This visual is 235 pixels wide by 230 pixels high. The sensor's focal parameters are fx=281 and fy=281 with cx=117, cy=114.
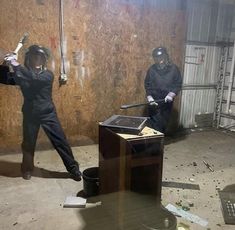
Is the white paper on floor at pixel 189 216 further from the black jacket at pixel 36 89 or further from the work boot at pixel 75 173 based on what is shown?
the black jacket at pixel 36 89

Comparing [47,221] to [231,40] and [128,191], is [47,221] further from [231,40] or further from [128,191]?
[231,40]

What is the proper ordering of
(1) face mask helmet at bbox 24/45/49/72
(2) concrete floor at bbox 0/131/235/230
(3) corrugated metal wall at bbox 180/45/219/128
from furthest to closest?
(3) corrugated metal wall at bbox 180/45/219/128
(1) face mask helmet at bbox 24/45/49/72
(2) concrete floor at bbox 0/131/235/230

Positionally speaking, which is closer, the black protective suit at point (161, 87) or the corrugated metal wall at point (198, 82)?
the black protective suit at point (161, 87)

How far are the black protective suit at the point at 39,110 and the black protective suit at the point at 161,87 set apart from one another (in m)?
1.35

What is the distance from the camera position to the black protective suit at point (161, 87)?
3.71m

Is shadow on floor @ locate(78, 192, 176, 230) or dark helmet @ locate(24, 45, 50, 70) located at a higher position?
dark helmet @ locate(24, 45, 50, 70)

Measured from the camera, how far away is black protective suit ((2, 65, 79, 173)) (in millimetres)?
2682

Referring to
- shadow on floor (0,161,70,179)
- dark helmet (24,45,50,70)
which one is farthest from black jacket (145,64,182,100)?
shadow on floor (0,161,70,179)

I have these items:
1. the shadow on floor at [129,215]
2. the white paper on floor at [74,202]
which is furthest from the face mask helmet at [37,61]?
the shadow on floor at [129,215]

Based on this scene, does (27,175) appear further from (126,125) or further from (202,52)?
(202,52)

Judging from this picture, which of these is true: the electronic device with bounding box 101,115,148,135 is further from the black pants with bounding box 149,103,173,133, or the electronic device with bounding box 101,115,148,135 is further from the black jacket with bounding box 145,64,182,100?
the black jacket with bounding box 145,64,182,100

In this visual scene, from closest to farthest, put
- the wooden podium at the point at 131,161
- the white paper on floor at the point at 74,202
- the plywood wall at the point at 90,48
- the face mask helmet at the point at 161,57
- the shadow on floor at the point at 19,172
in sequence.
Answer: the wooden podium at the point at 131,161 → the white paper on floor at the point at 74,202 → the shadow on floor at the point at 19,172 → the plywood wall at the point at 90,48 → the face mask helmet at the point at 161,57

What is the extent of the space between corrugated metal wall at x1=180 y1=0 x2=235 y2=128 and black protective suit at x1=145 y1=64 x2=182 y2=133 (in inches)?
38.6

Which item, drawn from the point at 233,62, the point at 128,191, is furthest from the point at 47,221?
the point at 233,62
